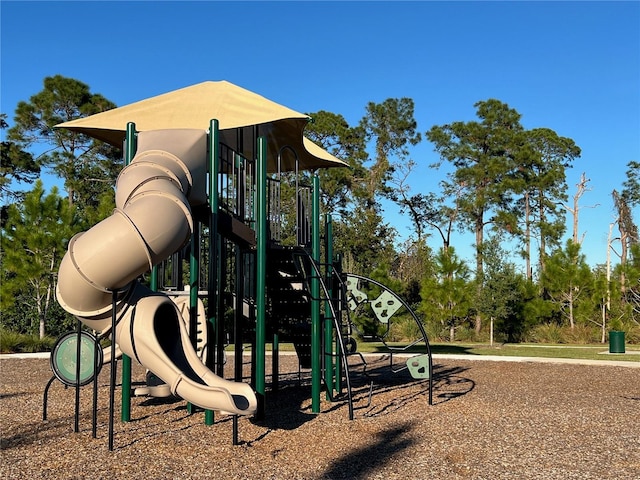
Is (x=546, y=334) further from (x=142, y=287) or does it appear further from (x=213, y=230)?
(x=142, y=287)

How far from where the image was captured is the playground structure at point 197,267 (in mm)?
4934

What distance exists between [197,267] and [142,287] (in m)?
1.76

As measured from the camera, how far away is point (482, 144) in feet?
123

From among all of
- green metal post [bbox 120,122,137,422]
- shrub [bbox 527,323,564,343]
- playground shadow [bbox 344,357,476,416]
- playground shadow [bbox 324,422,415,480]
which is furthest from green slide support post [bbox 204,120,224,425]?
shrub [bbox 527,323,564,343]

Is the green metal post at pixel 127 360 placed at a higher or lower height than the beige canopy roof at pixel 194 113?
lower

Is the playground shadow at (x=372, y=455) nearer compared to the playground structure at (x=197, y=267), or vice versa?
the playground structure at (x=197, y=267)

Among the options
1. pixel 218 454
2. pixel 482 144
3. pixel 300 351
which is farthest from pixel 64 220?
pixel 482 144

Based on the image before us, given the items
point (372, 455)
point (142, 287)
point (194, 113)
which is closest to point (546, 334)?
point (372, 455)

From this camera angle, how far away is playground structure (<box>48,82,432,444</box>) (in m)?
4.93

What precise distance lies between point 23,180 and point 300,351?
26.3 metres

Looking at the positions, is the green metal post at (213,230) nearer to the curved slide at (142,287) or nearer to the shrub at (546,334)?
the curved slide at (142,287)

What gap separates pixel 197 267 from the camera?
7.32m

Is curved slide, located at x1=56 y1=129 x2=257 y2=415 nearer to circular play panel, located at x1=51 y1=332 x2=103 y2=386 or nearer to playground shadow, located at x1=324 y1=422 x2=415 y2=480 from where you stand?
playground shadow, located at x1=324 y1=422 x2=415 y2=480

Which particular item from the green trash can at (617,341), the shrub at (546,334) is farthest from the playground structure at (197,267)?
the shrub at (546,334)
